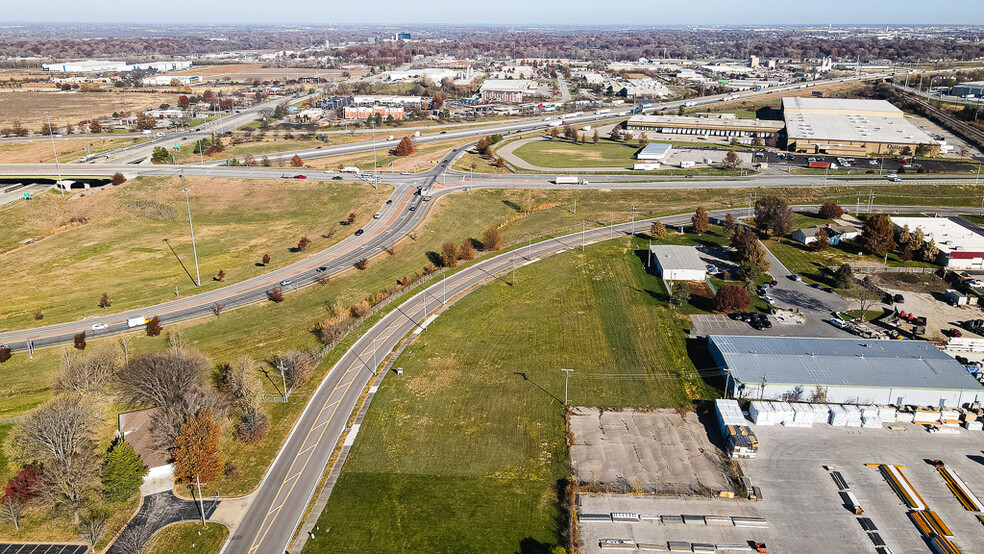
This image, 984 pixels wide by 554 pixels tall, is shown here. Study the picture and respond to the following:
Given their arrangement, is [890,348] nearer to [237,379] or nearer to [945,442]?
[945,442]

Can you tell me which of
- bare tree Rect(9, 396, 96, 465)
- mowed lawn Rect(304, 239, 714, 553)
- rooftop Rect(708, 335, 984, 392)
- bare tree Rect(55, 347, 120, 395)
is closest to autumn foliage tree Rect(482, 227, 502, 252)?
mowed lawn Rect(304, 239, 714, 553)

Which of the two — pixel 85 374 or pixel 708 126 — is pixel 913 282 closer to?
pixel 85 374

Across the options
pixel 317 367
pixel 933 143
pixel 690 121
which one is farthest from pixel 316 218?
pixel 933 143

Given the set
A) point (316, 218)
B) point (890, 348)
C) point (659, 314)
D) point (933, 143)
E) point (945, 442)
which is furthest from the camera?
point (933, 143)

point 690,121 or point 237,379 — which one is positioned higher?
point 690,121

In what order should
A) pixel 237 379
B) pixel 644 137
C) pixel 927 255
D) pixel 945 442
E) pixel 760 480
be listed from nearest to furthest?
1. pixel 760 480
2. pixel 945 442
3. pixel 237 379
4. pixel 927 255
5. pixel 644 137

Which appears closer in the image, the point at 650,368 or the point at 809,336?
the point at 650,368

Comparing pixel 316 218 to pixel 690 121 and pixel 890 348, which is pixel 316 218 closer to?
pixel 890 348

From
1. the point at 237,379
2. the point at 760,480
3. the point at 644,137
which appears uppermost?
the point at 644,137

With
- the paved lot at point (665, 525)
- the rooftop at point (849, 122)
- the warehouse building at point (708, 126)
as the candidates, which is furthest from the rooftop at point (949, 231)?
the warehouse building at point (708, 126)
